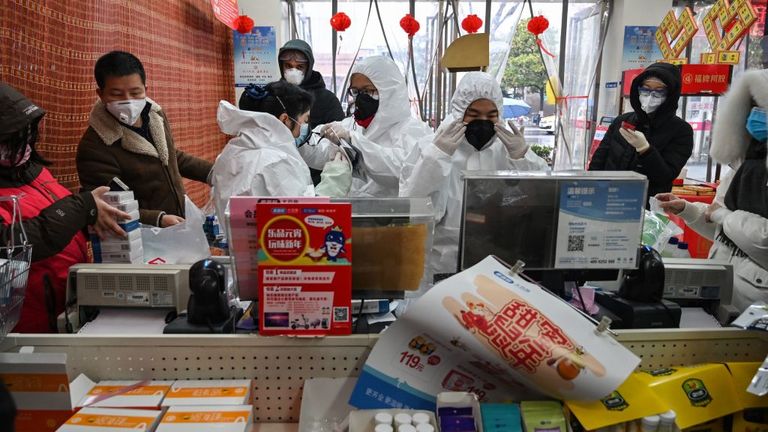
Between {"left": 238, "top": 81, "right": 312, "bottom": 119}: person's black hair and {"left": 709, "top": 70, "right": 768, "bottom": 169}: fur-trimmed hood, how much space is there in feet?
5.85

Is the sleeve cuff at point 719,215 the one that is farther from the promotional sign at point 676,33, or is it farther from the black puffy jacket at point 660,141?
the promotional sign at point 676,33

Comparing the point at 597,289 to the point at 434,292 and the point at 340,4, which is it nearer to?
the point at 434,292

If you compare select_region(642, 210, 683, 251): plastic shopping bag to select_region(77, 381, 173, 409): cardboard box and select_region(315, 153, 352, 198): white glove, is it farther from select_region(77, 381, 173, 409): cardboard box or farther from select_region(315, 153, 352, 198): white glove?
select_region(77, 381, 173, 409): cardboard box

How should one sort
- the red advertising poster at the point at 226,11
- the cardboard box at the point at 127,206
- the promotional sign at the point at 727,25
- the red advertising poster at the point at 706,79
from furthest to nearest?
the red advertising poster at the point at 226,11 → the red advertising poster at the point at 706,79 → the promotional sign at the point at 727,25 → the cardboard box at the point at 127,206

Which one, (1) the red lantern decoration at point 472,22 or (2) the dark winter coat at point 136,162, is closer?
(2) the dark winter coat at point 136,162

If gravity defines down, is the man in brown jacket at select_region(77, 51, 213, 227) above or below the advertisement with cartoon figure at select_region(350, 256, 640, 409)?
above

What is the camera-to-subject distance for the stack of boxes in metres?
1.66

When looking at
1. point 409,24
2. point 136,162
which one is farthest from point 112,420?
point 409,24

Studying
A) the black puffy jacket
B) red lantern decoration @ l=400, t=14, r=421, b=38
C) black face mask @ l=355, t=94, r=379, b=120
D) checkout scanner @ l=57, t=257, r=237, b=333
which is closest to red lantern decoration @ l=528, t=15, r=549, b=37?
red lantern decoration @ l=400, t=14, r=421, b=38

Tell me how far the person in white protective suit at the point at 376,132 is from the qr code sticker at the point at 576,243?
1649 millimetres

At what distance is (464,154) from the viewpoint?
224 cm

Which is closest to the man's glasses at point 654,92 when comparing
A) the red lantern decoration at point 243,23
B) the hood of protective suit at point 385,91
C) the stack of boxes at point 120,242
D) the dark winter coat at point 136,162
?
the hood of protective suit at point 385,91

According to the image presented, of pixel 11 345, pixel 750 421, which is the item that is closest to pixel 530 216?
pixel 750 421

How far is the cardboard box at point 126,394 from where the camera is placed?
44.0 inches
